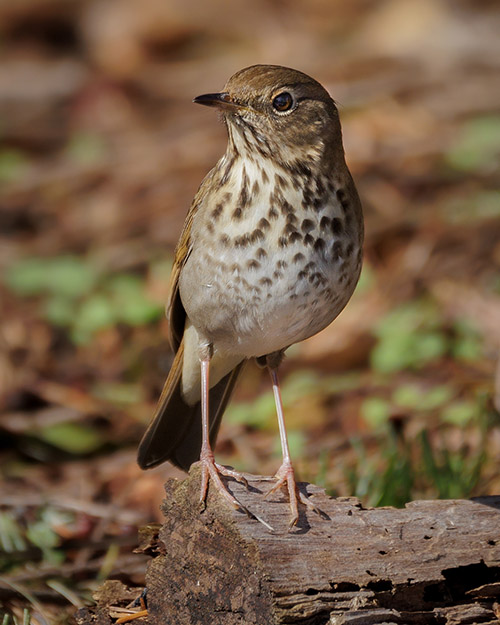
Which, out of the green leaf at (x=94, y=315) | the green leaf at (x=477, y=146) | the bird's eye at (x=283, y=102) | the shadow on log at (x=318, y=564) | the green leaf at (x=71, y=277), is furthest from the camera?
the green leaf at (x=477, y=146)

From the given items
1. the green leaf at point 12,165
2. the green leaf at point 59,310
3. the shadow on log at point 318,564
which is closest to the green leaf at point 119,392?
the green leaf at point 59,310

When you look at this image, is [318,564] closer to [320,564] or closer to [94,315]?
[320,564]

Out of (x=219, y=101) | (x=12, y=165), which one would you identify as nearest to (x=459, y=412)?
(x=219, y=101)

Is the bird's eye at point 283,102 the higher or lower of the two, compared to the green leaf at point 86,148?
lower

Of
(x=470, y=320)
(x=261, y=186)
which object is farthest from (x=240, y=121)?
(x=470, y=320)

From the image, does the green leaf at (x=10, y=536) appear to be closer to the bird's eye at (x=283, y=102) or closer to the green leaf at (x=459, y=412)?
the bird's eye at (x=283, y=102)

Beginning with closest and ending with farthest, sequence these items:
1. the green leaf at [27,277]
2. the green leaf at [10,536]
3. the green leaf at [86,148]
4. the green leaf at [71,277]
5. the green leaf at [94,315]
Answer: the green leaf at [10,536] < the green leaf at [94,315] < the green leaf at [71,277] < the green leaf at [27,277] < the green leaf at [86,148]
